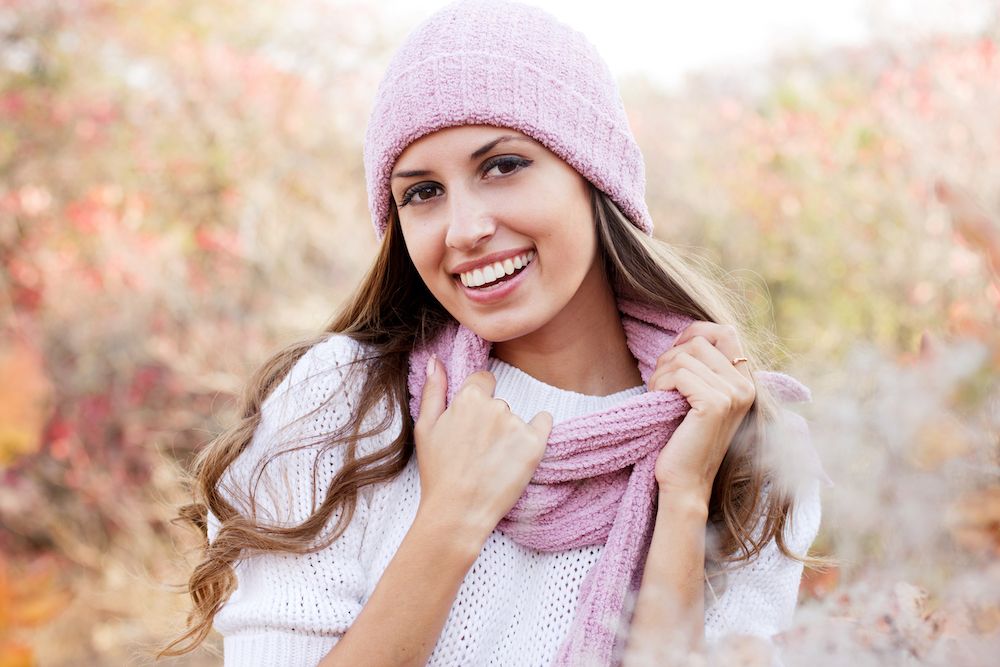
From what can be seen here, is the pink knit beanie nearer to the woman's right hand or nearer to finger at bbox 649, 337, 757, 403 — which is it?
finger at bbox 649, 337, 757, 403

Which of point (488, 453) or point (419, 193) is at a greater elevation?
point (419, 193)

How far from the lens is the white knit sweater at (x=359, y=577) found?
5.67 ft

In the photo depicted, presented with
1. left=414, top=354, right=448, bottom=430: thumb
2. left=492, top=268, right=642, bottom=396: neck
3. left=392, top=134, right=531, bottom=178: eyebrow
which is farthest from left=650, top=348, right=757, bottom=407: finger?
left=392, top=134, right=531, bottom=178: eyebrow

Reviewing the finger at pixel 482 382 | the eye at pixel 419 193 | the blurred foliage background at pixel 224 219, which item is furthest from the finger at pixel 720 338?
the blurred foliage background at pixel 224 219

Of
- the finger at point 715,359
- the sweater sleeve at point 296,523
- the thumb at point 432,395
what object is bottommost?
the sweater sleeve at point 296,523

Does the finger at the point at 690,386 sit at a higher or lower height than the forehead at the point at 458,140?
lower

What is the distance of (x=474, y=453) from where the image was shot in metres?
1.80

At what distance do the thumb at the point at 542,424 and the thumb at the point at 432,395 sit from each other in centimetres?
19

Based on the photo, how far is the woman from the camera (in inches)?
68.6

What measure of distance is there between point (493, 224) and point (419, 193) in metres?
0.19

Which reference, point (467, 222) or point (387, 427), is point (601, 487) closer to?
point (387, 427)

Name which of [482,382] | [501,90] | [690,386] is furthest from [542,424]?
[501,90]

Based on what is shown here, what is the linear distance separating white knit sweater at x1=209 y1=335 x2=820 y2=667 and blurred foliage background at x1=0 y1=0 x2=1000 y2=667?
4.08 feet

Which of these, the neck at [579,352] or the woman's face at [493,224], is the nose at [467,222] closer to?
the woman's face at [493,224]
